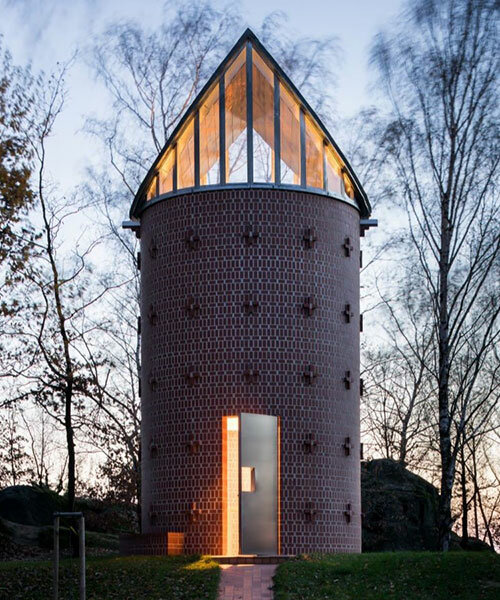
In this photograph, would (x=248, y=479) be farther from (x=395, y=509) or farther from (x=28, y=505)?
(x=28, y=505)

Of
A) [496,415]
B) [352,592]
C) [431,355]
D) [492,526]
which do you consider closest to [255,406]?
[352,592]

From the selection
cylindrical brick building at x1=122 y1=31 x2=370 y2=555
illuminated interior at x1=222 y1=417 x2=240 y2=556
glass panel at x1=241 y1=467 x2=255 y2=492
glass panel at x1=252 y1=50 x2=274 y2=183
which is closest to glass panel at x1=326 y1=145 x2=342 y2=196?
cylindrical brick building at x1=122 y1=31 x2=370 y2=555

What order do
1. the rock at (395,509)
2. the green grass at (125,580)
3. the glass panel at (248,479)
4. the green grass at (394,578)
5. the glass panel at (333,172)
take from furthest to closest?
the rock at (395,509) → the glass panel at (333,172) → the glass panel at (248,479) → the green grass at (125,580) → the green grass at (394,578)

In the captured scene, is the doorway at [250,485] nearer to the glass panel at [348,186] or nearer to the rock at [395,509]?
the glass panel at [348,186]

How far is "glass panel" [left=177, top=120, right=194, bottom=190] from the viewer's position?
24.1 metres

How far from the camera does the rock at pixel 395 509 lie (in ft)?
→ 113

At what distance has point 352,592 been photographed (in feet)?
58.4

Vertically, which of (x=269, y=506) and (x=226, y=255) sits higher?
(x=226, y=255)

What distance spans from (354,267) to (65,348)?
806 cm

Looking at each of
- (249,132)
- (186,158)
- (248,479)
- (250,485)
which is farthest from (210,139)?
(250,485)

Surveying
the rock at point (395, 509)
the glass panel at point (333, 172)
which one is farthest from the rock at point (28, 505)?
the glass panel at point (333, 172)

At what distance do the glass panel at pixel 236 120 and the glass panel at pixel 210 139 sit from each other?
250 millimetres

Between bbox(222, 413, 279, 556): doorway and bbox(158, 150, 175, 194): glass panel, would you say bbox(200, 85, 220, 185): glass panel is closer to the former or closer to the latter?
bbox(158, 150, 175, 194): glass panel

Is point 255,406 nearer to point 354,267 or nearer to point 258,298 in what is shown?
point 258,298
